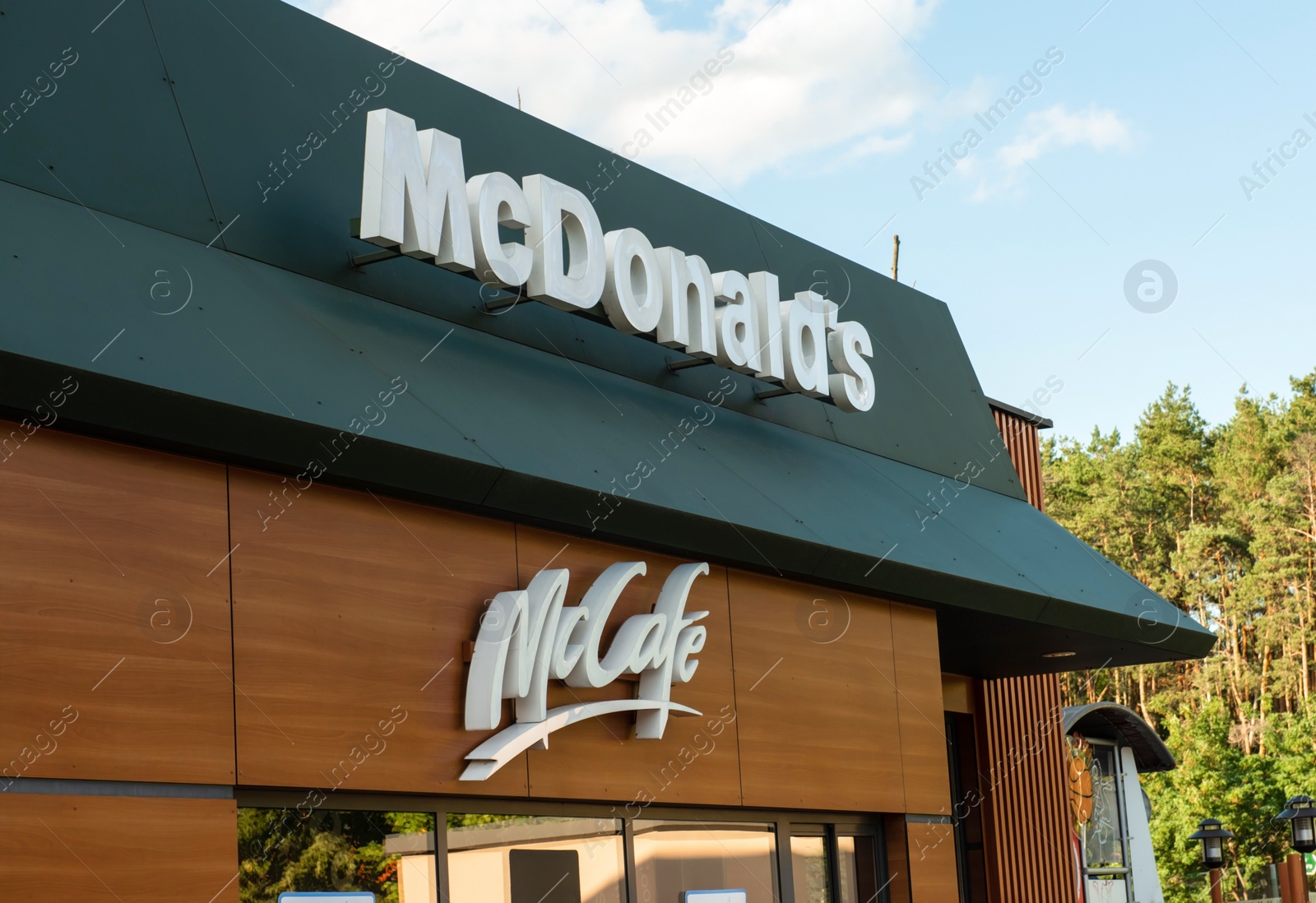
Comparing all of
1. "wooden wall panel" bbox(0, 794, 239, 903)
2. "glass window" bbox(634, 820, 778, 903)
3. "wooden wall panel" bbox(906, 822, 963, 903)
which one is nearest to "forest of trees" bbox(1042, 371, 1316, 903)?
"wooden wall panel" bbox(906, 822, 963, 903)

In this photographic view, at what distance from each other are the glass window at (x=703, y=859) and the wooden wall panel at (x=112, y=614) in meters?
3.28

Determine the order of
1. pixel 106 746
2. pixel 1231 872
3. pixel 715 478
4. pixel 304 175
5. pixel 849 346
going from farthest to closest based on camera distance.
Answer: pixel 1231 872 → pixel 849 346 → pixel 715 478 → pixel 304 175 → pixel 106 746

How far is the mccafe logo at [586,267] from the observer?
27.0 feet

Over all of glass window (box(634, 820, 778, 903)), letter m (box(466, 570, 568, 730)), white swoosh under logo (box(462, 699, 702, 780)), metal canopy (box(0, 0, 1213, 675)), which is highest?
metal canopy (box(0, 0, 1213, 675))

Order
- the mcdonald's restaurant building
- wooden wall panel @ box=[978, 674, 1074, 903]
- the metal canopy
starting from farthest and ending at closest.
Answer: wooden wall panel @ box=[978, 674, 1074, 903] < the metal canopy < the mcdonald's restaurant building

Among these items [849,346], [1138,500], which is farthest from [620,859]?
[1138,500]

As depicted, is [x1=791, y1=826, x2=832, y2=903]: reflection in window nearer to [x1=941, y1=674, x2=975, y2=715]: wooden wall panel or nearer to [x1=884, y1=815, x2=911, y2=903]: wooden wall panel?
[x1=884, y1=815, x2=911, y2=903]: wooden wall panel

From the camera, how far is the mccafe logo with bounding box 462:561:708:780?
7672mm

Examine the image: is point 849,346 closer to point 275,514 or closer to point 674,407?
point 674,407

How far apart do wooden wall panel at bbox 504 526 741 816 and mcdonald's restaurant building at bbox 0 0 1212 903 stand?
26mm

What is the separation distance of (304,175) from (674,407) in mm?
3157

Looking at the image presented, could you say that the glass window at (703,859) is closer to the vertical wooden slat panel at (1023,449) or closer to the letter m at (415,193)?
the letter m at (415,193)

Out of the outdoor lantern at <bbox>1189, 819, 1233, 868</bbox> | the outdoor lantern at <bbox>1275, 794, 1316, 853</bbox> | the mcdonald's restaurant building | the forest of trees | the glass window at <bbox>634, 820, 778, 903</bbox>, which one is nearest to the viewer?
the mcdonald's restaurant building

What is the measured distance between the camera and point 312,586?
7.07m
